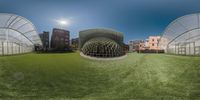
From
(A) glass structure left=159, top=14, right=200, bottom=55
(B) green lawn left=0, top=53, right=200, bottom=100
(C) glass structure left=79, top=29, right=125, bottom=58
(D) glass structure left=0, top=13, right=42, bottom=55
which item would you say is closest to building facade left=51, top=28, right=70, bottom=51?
(D) glass structure left=0, top=13, right=42, bottom=55

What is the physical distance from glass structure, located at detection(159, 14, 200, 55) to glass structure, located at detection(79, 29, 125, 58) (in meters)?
10.5

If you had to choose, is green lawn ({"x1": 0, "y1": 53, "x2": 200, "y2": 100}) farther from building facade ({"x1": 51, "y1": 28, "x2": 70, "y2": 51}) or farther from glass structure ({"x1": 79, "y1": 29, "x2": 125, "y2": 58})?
building facade ({"x1": 51, "y1": 28, "x2": 70, "y2": 51})

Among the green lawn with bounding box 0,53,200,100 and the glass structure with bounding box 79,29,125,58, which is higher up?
the glass structure with bounding box 79,29,125,58

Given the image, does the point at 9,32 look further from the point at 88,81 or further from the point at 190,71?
the point at 190,71

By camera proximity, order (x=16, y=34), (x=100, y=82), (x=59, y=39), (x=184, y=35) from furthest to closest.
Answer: (x=59, y=39) → (x=16, y=34) → (x=184, y=35) → (x=100, y=82)

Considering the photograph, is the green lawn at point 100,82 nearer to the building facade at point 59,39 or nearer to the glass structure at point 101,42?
the glass structure at point 101,42

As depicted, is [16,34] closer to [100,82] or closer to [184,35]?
[100,82]

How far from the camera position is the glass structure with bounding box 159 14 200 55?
28266mm

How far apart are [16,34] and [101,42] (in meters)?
22.0

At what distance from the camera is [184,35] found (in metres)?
37.1

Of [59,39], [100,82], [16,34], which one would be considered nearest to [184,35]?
[100,82]

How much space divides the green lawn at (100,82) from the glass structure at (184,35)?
1074 cm

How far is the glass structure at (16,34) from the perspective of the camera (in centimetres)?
3024

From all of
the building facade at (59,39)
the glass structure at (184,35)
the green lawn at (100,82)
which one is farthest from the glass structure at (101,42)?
the building facade at (59,39)
